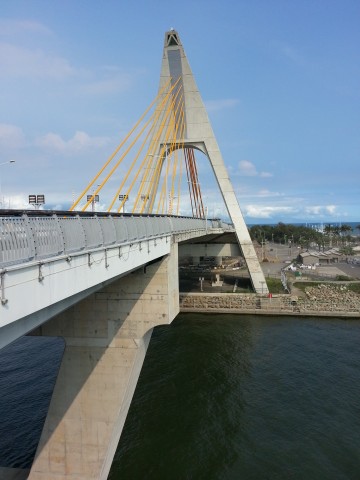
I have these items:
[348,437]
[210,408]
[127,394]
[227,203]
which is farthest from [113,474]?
[227,203]

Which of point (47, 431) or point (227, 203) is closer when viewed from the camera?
point (47, 431)

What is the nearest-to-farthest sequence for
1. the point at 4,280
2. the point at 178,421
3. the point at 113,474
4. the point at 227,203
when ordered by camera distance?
the point at 4,280
the point at 113,474
the point at 178,421
the point at 227,203

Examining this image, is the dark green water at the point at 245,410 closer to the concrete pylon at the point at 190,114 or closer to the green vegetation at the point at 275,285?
the green vegetation at the point at 275,285

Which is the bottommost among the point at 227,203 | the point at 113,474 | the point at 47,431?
the point at 113,474

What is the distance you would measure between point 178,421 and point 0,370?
12.4 meters

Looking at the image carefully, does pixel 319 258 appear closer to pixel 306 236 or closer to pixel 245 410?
pixel 306 236

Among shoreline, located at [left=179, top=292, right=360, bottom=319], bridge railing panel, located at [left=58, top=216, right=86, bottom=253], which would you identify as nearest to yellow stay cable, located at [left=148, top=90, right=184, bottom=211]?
shoreline, located at [left=179, top=292, right=360, bottom=319]

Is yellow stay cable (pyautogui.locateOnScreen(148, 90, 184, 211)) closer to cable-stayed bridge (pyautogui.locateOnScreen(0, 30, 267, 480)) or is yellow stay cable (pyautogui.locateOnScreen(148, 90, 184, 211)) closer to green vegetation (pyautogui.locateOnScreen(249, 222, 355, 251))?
cable-stayed bridge (pyautogui.locateOnScreen(0, 30, 267, 480))

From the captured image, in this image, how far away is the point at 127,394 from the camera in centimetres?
1468

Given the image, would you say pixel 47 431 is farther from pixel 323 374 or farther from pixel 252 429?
pixel 323 374

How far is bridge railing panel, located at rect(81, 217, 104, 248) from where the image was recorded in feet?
29.3

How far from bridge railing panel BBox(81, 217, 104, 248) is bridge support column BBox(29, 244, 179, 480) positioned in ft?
19.3

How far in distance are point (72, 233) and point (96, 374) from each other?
8.56 metres

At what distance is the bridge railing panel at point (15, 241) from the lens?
609 centimetres
